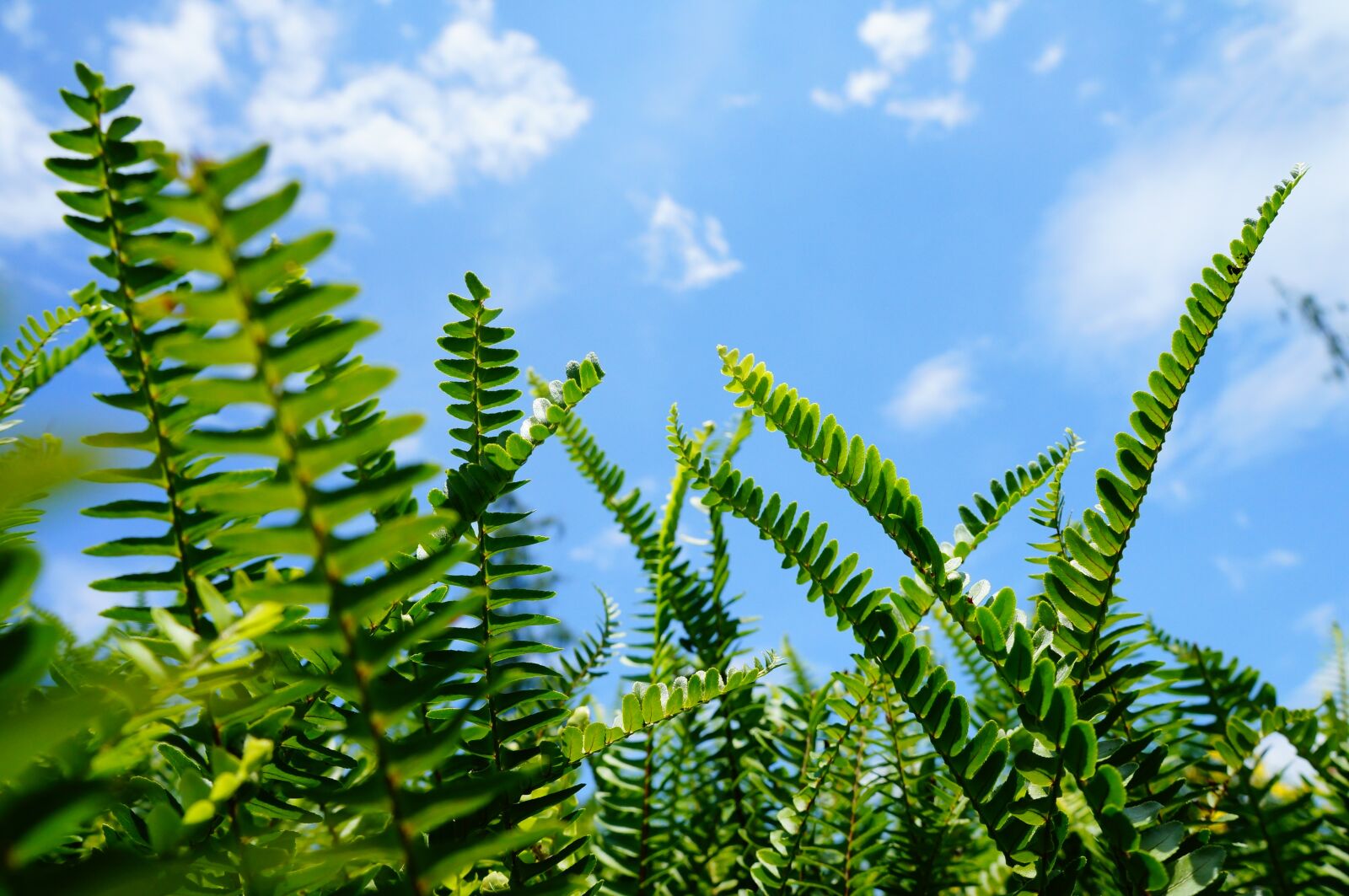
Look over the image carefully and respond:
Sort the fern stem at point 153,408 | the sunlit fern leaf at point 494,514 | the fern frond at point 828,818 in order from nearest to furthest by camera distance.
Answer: the fern stem at point 153,408
the sunlit fern leaf at point 494,514
the fern frond at point 828,818

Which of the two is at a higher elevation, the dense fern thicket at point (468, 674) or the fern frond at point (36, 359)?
the fern frond at point (36, 359)

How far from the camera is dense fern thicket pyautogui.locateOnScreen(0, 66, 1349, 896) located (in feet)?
1.21

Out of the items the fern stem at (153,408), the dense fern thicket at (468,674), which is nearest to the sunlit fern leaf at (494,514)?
the dense fern thicket at (468,674)

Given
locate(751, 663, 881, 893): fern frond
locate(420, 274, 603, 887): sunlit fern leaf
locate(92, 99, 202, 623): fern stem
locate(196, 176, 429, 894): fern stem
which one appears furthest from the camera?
locate(751, 663, 881, 893): fern frond

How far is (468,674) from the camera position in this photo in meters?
0.78

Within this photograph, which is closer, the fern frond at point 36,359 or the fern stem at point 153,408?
the fern stem at point 153,408

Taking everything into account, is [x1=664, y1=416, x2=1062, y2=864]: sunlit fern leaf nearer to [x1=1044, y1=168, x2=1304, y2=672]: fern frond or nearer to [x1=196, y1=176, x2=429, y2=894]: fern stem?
[x1=1044, y1=168, x2=1304, y2=672]: fern frond

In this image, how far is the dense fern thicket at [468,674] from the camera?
0.37 meters

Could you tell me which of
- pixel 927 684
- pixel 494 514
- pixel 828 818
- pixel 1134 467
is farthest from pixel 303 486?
pixel 828 818

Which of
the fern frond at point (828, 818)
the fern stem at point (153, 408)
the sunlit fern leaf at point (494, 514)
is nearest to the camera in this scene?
the fern stem at point (153, 408)

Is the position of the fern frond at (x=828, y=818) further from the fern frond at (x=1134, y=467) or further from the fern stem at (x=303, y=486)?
the fern stem at (x=303, y=486)

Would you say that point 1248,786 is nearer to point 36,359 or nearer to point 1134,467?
point 1134,467

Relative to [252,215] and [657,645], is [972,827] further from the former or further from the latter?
[252,215]

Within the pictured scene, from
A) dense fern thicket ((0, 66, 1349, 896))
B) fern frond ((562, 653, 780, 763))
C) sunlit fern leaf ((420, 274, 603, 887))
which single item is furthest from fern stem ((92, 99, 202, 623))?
fern frond ((562, 653, 780, 763))
